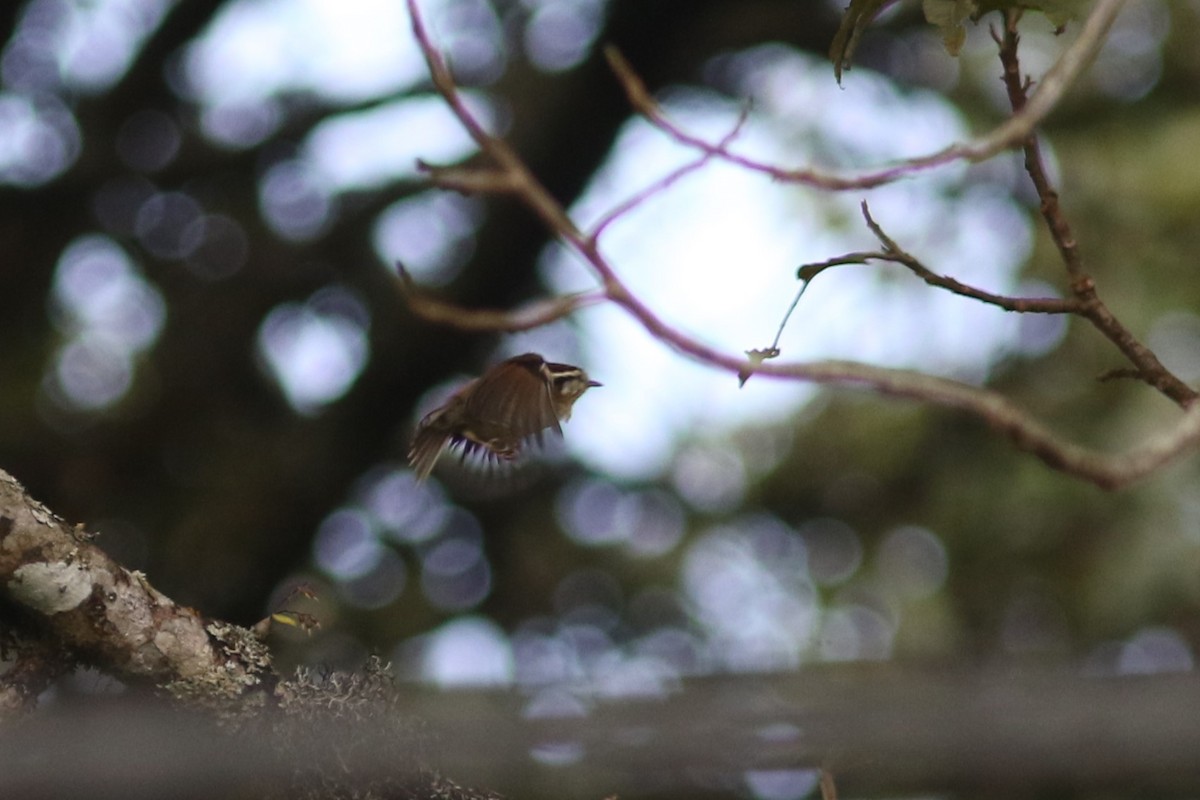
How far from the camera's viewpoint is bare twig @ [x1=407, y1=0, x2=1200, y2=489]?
24.7 inches

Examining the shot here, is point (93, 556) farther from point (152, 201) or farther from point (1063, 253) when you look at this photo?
point (152, 201)

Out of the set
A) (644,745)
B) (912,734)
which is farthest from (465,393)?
(912,734)

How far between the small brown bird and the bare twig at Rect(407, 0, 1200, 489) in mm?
566

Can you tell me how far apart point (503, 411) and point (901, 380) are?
2.35 feet

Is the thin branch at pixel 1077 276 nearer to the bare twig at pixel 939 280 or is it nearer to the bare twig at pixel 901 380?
the bare twig at pixel 939 280

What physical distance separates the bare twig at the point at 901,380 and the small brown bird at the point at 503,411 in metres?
0.57

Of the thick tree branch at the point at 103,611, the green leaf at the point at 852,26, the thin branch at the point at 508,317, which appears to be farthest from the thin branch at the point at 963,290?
the thick tree branch at the point at 103,611

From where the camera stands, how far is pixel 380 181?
12.0 feet

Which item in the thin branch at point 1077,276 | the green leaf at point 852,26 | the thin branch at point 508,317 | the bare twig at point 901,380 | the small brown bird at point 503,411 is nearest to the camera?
the bare twig at point 901,380

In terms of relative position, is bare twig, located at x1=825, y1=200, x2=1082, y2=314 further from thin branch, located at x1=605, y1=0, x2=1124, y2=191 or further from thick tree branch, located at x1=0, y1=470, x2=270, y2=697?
thick tree branch, located at x1=0, y1=470, x2=270, y2=697

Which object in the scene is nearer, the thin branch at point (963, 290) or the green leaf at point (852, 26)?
the thin branch at point (963, 290)

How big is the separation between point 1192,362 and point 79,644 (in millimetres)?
2670

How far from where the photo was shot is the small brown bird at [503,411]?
135cm

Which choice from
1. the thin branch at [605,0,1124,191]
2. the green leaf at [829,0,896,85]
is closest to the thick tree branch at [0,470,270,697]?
the thin branch at [605,0,1124,191]
